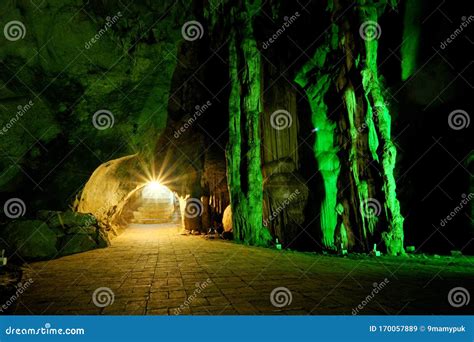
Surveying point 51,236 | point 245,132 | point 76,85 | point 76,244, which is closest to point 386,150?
point 245,132

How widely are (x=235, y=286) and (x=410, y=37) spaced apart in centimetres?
1376

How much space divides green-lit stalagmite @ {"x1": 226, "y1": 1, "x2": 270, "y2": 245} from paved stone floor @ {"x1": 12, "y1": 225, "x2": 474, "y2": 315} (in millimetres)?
4499

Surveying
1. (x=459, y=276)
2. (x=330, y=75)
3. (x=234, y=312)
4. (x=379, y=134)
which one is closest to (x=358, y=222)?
(x=379, y=134)

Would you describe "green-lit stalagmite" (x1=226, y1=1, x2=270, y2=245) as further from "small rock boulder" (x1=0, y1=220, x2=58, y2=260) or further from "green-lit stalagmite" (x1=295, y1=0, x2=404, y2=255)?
"small rock boulder" (x1=0, y1=220, x2=58, y2=260)

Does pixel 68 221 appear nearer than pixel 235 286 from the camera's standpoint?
No

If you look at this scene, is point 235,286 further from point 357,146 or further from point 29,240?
point 357,146

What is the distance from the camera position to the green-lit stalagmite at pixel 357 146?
383 inches

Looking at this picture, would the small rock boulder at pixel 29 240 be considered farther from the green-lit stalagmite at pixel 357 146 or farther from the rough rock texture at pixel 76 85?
the green-lit stalagmite at pixel 357 146

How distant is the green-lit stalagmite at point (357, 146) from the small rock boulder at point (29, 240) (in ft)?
33.6

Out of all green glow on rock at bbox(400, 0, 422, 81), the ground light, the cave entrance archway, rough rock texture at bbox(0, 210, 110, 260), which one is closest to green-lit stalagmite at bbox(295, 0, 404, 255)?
green glow on rock at bbox(400, 0, 422, 81)

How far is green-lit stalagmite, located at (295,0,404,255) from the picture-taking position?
973cm

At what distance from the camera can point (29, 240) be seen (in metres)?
7.54

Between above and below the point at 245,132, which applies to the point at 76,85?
above

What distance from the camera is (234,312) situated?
3273mm
